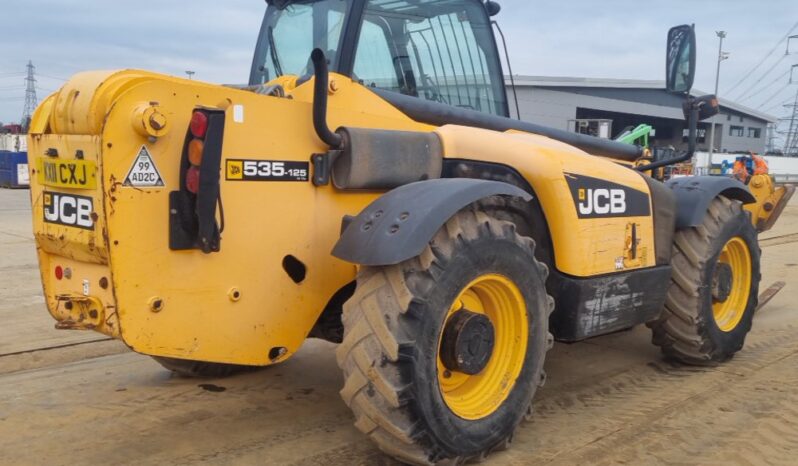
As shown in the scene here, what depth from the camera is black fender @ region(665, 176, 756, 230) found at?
4.78 metres

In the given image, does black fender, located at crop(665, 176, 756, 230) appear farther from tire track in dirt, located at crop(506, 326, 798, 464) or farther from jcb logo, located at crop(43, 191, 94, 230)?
jcb logo, located at crop(43, 191, 94, 230)

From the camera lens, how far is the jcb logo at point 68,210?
9.65 ft

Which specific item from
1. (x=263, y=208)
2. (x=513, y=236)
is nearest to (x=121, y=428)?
(x=263, y=208)

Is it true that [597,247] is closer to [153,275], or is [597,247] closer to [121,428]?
[153,275]

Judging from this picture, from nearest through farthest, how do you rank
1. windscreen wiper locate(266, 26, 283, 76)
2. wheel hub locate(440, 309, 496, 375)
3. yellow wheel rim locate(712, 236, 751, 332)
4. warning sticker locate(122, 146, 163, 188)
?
warning sticker locate(122, 146, 163, 188) → wheel hub locate(440, 309, 496, 375) → windscreen wiper locate(266, 26, 283, 76) → yellow wheel rim locate(712, 236, 751, 332)

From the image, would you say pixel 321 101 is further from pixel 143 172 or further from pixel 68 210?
pixel 68 210

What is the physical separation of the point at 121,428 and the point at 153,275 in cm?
126

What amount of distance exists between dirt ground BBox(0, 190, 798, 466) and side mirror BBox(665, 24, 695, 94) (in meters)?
1.88

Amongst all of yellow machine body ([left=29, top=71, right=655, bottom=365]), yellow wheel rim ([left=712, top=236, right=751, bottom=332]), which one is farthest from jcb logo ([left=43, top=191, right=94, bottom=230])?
yellow wheel rim ([left=712, top=236, right=751, bottom=332])

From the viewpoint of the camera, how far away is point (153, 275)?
2.93 meters

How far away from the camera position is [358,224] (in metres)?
3.17

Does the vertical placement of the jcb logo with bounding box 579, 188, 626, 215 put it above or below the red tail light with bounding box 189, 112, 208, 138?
below

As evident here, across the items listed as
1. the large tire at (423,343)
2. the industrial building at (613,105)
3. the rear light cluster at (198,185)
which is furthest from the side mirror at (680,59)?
the industrial building at (613,105)

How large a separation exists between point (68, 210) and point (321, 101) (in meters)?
1.15
